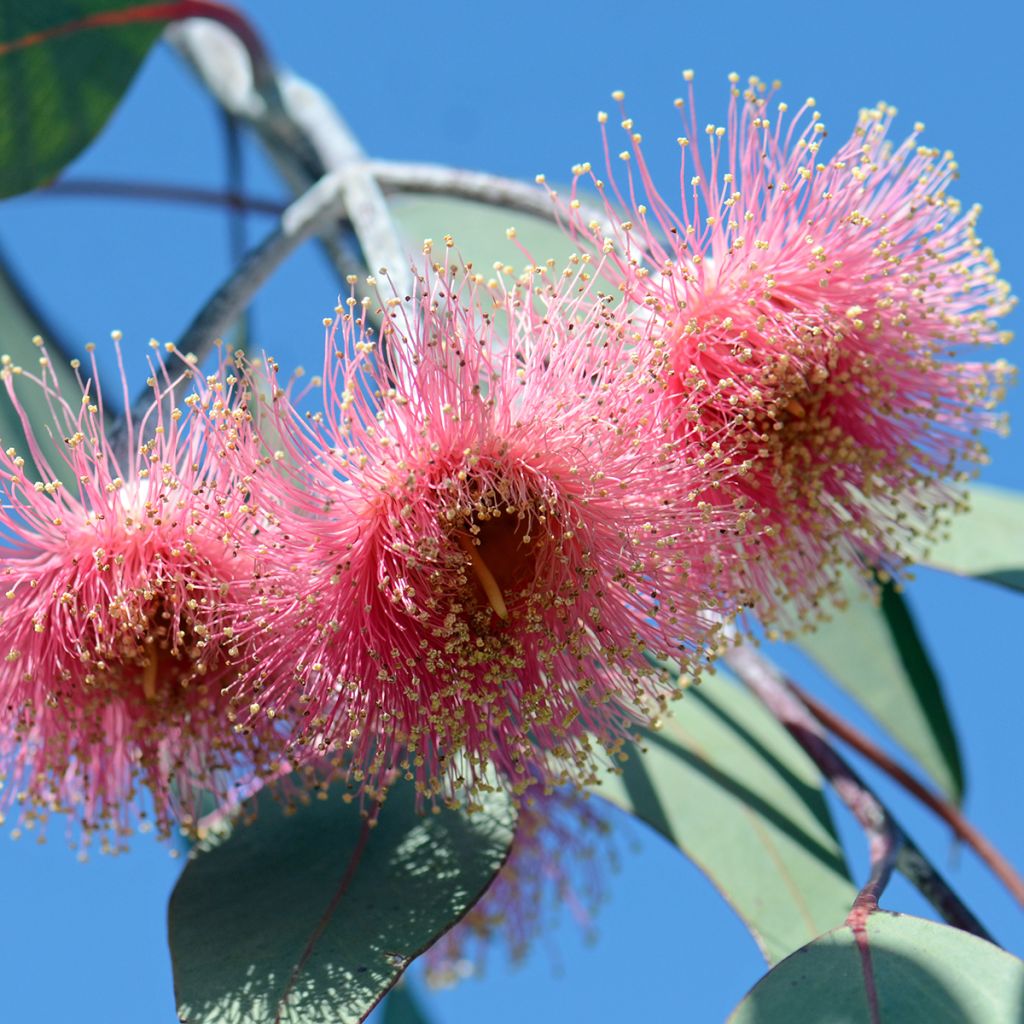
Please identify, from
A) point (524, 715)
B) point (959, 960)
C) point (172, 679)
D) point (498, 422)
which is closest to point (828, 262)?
point (498, 422)

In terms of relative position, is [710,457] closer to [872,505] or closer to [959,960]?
[872,505]

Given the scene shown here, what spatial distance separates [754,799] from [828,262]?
0.70 meters

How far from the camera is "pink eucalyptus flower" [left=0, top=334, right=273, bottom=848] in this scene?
1.26 meters

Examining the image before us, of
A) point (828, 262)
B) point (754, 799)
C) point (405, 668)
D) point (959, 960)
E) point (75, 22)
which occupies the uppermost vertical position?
point (75, 22)

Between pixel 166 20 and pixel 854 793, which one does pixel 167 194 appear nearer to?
pixel 166 20

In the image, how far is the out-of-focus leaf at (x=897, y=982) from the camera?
3.59 ft

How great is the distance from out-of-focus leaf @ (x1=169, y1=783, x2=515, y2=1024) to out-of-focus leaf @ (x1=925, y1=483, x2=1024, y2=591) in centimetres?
74

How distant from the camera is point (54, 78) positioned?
67.4 inches

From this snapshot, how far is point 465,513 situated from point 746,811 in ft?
2.21

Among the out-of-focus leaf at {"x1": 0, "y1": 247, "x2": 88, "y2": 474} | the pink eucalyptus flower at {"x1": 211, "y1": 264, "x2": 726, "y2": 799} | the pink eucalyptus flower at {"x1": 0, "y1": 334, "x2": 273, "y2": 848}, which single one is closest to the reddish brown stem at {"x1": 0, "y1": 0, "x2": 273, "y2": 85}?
the out-of-focus leaf at {"x1": 0, "y1": 247, "x2": 88, "y2": 474}

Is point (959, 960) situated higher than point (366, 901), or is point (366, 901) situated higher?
point (366, 901)

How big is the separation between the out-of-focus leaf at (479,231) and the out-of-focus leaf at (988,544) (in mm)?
690

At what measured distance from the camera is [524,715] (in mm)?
1280

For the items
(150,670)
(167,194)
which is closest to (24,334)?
(167,194)
